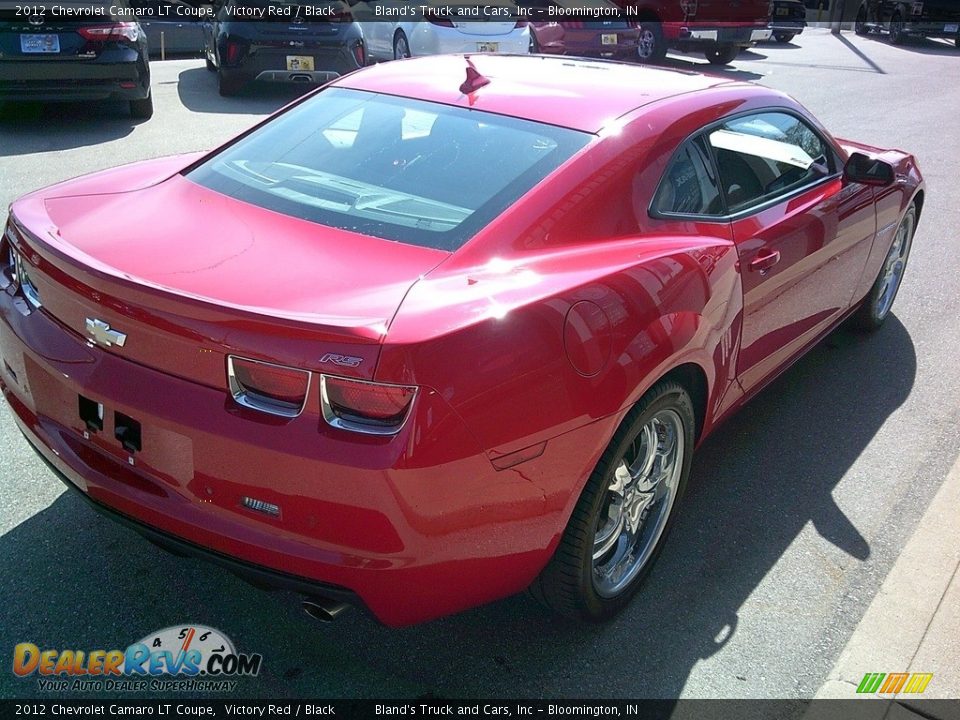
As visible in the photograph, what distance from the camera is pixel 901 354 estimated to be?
5.29 m

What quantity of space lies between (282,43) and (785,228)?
8.85 metres

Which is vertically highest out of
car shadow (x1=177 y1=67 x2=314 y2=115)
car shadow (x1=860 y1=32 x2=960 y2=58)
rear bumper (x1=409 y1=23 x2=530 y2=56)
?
rear bumper (x1=409 y1=23 x2=530 y2=56)

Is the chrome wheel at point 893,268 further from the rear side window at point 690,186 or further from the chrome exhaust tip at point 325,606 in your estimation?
the chrome exhaust tip at point 325,606

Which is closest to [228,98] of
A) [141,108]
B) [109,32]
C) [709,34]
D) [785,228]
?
[141,108]

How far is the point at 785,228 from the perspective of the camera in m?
3.68

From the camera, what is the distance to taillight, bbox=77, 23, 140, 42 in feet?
29.7

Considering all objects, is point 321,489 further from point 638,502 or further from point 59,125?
point 59,125

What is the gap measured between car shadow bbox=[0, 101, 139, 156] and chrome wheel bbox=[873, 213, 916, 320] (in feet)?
21.7

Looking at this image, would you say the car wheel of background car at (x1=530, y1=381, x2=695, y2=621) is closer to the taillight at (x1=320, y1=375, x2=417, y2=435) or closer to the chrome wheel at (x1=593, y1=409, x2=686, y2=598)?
the chrome wheel at (x1=593, y1=409, x2=686, y2=598)

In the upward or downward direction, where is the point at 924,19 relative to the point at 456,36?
upward

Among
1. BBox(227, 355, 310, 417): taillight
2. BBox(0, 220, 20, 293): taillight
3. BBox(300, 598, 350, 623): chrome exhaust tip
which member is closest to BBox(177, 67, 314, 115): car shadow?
BBox(0, 220, 20, 293): taillight

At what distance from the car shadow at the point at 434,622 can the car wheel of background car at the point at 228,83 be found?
8772 mm

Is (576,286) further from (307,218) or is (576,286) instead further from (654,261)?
(307,218)

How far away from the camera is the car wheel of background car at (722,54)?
688 inches
